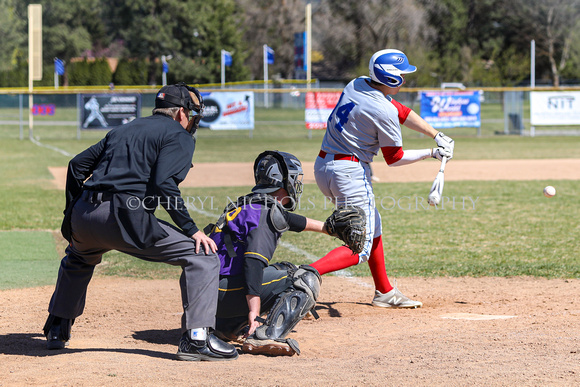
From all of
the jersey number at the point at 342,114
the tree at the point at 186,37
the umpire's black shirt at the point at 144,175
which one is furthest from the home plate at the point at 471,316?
the tree at the point at 186,37

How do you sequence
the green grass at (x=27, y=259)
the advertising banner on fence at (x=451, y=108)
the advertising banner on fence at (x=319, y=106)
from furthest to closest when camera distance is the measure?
the advertising banner on fence at (x=451, y=108)
the advertising banner on fence at (x=319, y=106)
the green grass at (x=27, y=259)

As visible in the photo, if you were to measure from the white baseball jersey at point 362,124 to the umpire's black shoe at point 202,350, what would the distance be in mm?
1869

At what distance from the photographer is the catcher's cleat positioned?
4.21 metres

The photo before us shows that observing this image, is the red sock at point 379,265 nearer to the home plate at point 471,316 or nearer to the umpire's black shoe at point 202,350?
the home plate at point 471,316

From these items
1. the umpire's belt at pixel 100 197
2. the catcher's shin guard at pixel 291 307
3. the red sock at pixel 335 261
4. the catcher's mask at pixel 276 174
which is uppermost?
the catcher's mask at pixel 276 174

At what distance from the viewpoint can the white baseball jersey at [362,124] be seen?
5.07 meters

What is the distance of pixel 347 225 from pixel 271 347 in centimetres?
91

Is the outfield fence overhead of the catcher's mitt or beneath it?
overhead

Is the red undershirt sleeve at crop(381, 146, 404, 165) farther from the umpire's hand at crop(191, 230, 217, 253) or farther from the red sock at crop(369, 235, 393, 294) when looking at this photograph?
the umpire's hand at crop(191, 230, 217, 253)

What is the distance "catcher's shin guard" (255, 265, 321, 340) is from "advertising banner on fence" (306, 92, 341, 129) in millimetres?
21131

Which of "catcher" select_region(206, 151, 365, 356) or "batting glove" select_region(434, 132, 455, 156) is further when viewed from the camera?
"batting glove" select_region(434, 132, 455, 156)

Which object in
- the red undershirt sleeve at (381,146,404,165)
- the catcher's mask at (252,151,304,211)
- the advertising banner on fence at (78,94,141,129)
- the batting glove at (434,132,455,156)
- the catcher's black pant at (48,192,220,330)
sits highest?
the advertising banner on fence at (78,94,141,129)

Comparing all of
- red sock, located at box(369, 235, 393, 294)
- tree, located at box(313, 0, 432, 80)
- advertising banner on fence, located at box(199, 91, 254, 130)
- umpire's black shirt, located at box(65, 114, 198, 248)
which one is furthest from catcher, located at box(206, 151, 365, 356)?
tree, located at box(313, 0, 432, 80)

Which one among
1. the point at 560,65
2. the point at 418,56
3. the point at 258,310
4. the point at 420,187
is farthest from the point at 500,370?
the point at 560,65
